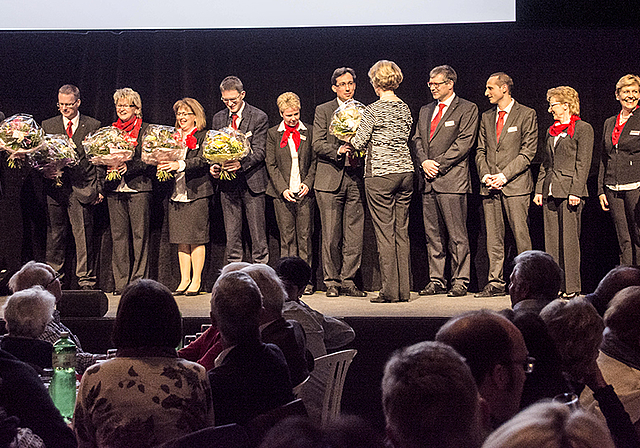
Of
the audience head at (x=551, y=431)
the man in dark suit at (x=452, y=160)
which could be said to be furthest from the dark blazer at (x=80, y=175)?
the audience head at (x=551, y=431)

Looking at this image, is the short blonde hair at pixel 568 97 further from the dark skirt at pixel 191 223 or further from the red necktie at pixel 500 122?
the dark skirt at pixel 191 223

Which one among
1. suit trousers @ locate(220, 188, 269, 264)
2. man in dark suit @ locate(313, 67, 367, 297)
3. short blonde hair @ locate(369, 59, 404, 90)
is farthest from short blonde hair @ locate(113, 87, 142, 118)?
short blonde hair @ locate(369, 59, 404, 90)

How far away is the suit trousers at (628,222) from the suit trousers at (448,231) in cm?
135

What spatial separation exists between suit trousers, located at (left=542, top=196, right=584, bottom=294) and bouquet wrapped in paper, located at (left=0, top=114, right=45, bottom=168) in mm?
4592

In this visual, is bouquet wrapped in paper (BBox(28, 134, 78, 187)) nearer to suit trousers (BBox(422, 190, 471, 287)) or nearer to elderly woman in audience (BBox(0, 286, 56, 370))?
suit trousers (BBox(422, 190, 471, 287))

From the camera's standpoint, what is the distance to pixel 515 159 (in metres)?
6.32

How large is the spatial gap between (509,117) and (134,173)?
11.3 ft

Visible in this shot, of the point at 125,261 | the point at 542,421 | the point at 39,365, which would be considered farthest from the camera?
the point at 125,261

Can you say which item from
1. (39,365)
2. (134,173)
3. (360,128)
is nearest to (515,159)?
(360,128)

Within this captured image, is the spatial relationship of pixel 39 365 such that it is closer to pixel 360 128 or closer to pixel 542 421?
pixel 542 421

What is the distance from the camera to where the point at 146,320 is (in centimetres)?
209

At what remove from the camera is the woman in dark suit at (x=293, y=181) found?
6.62 meters

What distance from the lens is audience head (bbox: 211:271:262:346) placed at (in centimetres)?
229

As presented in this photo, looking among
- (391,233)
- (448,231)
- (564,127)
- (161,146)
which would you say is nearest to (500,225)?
(448,231)
